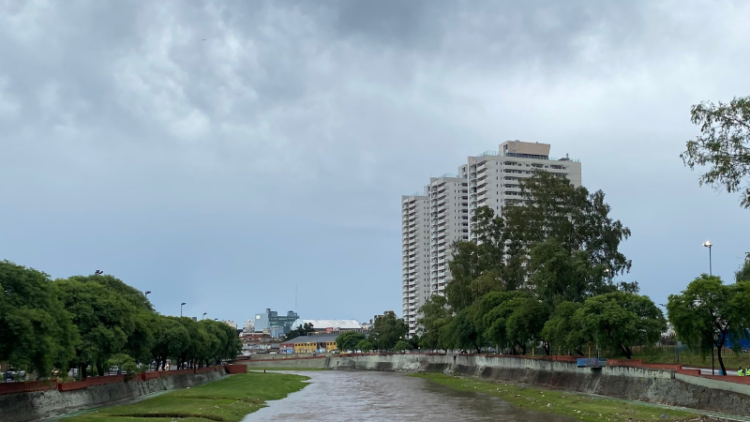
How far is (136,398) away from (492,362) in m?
57.1

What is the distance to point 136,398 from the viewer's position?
7600cm

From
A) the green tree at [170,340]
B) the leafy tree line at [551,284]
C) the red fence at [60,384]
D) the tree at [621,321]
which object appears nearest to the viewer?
the red fence at [60,384]

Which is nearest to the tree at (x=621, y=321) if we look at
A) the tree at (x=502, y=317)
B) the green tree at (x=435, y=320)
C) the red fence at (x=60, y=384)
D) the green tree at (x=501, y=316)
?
the tree at (x=502, y=317)

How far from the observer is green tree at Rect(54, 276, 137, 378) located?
200 ft

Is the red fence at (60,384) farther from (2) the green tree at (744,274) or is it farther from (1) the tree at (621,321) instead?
(2) the green tree at (744,274)

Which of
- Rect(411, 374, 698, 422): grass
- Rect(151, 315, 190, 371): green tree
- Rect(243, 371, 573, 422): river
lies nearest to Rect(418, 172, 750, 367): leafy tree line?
Rect(411, 374, 698, 422): grass

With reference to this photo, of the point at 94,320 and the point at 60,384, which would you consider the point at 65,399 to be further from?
the point at 94,320

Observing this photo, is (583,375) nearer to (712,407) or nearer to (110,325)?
(712,407)

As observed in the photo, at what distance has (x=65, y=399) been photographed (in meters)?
58.2

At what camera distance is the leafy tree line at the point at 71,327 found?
1707 inches

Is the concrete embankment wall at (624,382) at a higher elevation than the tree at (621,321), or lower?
lower

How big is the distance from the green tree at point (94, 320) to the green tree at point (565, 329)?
4574cm

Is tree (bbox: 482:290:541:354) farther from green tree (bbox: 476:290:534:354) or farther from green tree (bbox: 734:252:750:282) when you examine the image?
green tree (bbox: 734:252:750:282)

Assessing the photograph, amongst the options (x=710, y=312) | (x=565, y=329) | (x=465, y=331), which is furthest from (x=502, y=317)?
(x=710, y=312)
